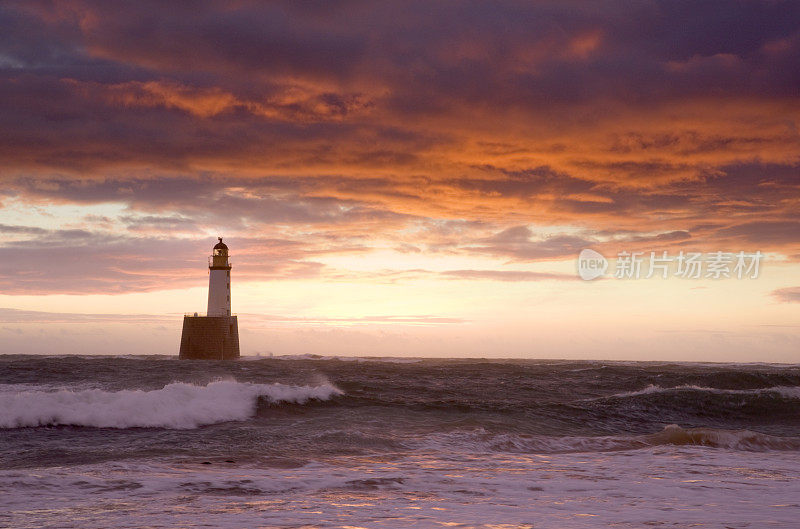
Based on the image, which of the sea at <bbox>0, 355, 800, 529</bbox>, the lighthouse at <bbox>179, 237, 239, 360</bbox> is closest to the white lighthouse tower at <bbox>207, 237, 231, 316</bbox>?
the lighthouse at <bbox>179, 237, 239, 360</bbox>

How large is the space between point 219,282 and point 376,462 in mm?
41615

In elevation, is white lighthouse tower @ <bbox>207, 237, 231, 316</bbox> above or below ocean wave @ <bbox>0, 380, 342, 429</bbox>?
above

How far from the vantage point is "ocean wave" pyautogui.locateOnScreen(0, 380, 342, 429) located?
14023 mm

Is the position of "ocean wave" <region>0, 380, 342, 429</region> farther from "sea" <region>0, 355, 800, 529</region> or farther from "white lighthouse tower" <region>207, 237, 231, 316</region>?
"white lighthouse tower" <region>207, 237, 231, 316</region>

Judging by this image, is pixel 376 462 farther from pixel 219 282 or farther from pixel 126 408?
pixel 219 282

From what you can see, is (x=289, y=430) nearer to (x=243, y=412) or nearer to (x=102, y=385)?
(x=243, y=412)

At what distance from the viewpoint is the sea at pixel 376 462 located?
20.2 feet

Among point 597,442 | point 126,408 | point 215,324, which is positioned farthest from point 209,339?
point 597,442

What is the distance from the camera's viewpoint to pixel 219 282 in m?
49.0

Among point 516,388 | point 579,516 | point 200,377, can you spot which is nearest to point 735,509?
point 579,516

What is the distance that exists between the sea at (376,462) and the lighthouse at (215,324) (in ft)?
102

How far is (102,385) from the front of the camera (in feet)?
78.0

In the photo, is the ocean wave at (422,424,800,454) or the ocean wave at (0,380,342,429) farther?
the ocean wave at (0,380,342,429)

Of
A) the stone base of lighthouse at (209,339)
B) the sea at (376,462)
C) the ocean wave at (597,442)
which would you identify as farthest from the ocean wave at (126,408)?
the stone base of lighthouse at (209,339)
